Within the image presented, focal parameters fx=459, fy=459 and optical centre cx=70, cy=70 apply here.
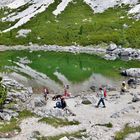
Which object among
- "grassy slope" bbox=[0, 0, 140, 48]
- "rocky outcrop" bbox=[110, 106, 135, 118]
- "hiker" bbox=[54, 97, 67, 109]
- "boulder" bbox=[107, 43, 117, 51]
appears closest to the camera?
"rocky outcrop" bbox=[110, 106, 135, 118]

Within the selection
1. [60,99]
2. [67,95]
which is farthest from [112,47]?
[60,99]

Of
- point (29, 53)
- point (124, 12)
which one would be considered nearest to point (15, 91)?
point (29, 53)

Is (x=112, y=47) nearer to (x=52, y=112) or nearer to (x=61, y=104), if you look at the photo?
(x=61, y=104)

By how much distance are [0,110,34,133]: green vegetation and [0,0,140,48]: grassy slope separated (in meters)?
75.5

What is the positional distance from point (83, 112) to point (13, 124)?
1220cm

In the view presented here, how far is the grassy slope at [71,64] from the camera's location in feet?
325

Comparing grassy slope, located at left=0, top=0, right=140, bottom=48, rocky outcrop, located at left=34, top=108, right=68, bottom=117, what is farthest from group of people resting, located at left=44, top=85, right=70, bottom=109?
grassy slope, located at left=0, top=0, right=140, bottom=48

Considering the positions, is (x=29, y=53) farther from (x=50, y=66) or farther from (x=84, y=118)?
(x=84, y=118)

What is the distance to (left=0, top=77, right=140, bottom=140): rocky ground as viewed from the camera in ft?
184

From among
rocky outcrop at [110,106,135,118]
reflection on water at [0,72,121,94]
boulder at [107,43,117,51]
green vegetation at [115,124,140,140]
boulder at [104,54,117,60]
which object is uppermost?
boulder at [107,43,117,51]

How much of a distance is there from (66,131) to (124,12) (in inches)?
4443

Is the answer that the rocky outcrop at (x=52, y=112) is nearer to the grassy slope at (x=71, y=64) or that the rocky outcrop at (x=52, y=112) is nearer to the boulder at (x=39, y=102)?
the boulder at (x=39, y=102)

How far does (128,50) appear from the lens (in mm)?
126812

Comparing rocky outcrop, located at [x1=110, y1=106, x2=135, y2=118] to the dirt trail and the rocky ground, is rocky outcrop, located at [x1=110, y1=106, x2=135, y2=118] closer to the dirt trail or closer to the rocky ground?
the rocky ground
